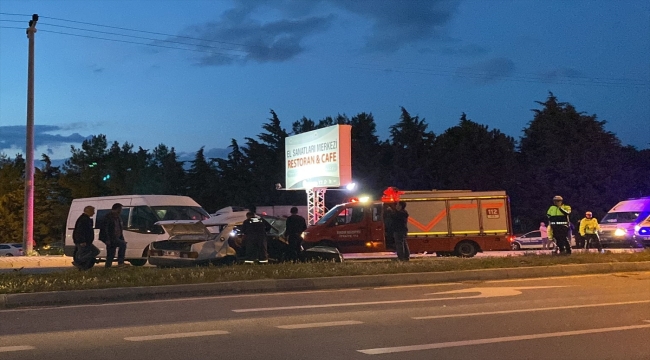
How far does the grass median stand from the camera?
12.4 metres

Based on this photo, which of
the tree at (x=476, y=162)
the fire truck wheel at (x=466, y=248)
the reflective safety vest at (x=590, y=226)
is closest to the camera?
the fire truck wheel at (x=466, y=248)

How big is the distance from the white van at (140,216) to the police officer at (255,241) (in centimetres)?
375

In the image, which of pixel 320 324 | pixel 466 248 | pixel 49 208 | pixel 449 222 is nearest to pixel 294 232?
pixel 449 222

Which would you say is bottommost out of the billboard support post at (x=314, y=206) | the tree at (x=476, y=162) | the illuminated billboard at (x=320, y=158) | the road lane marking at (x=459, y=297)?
the road lane marking at (x=459, y=297)

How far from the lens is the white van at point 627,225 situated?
90.4ft

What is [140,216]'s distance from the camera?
20.7 m

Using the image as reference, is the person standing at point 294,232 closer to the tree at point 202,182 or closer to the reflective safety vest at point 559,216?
the reflective safety vest at point 559,216

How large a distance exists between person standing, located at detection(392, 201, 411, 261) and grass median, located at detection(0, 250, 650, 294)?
1.86 m

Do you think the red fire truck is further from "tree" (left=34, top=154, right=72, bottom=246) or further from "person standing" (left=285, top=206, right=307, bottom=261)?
"tree" (left=34, top=154, right=72, bottom=246)

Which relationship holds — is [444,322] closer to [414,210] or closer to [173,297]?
[173,297]

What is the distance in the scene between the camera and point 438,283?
1445 centimetres

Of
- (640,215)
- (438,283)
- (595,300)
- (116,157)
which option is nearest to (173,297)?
(438,283)

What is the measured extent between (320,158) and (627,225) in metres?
13.3

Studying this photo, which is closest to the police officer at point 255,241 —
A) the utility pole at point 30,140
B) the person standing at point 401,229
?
the person standing at point 401,229
